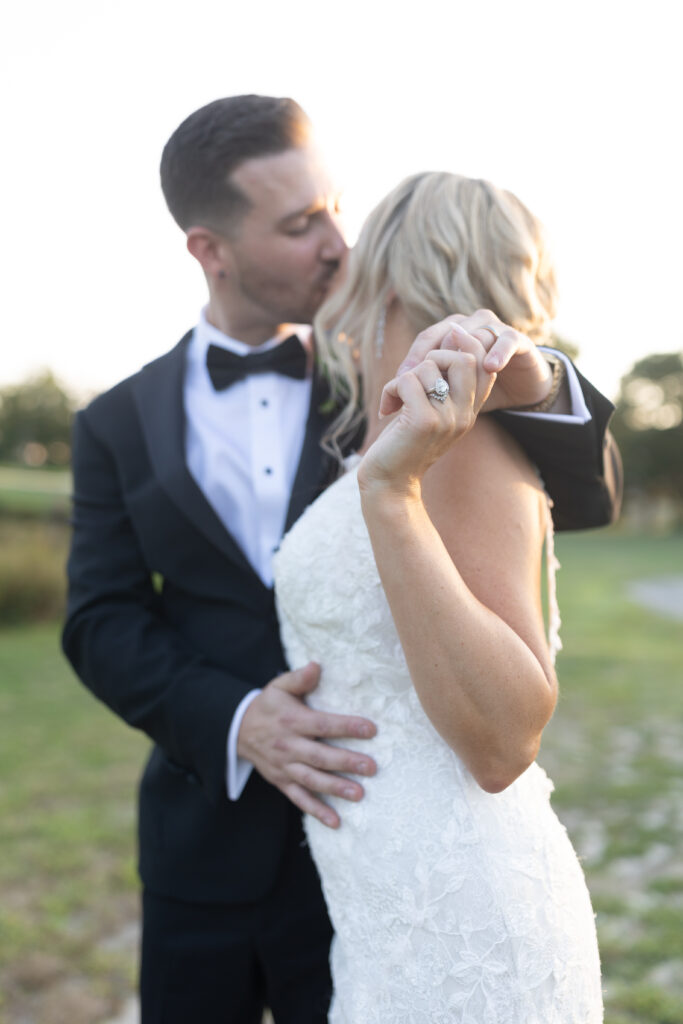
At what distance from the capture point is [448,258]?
69.0 inches

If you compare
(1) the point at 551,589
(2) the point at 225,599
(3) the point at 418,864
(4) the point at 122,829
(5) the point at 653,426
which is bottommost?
(5) the point at 653,426

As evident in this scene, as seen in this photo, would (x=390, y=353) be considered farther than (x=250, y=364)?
No

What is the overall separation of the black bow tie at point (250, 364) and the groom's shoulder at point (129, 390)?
0.11m

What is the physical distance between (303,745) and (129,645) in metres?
0.65

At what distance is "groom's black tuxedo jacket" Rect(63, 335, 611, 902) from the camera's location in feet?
7.23

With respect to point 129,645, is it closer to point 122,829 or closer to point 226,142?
point 226,142

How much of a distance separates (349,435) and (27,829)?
14.4 ft

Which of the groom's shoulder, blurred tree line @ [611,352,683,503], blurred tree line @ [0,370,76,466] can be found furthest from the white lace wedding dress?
blurred tree line @ [0,370,76,466]

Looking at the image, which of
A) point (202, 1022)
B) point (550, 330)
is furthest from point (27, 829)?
point (550, 330)

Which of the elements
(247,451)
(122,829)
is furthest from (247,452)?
(122,829)

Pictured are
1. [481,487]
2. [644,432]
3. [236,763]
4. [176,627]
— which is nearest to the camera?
[481,487]

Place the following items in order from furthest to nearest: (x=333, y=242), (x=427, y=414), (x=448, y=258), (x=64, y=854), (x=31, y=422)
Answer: (x=31, y=422)
(x=64, y=854)
(x=333, y=242)
(x=448, y=258)
(x=427, y=414)

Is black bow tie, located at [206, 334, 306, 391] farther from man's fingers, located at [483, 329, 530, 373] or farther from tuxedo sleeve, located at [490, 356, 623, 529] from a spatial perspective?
man's fingers, located at [483, 329, 530, 373]

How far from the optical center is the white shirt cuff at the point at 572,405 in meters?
1.69
